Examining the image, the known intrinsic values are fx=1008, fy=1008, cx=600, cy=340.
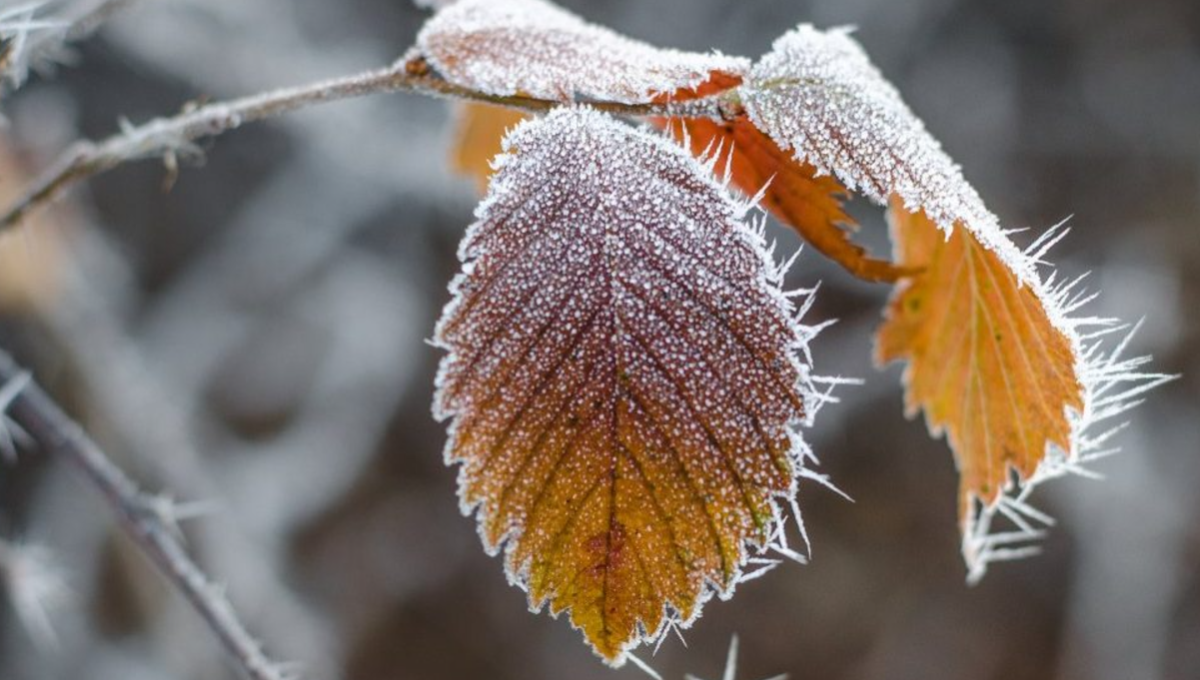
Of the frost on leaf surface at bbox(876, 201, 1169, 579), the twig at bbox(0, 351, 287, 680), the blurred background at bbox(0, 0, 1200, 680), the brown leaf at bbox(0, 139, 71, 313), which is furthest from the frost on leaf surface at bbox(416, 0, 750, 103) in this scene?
the blurred background at bbox(0, 0, 1200, 680)

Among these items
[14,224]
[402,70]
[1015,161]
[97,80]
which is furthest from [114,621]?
[1015,161]

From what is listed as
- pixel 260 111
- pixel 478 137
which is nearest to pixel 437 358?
pixel 478 137

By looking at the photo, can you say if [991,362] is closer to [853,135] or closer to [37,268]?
[853,135]

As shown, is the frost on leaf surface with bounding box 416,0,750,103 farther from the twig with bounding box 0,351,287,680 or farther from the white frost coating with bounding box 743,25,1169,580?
the twig with bounding box 0,351,287,680

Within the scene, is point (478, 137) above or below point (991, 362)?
above

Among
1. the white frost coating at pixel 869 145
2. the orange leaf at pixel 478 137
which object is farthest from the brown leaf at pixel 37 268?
the white frost coating at pixel 869 145

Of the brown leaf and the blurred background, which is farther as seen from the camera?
the blurred background

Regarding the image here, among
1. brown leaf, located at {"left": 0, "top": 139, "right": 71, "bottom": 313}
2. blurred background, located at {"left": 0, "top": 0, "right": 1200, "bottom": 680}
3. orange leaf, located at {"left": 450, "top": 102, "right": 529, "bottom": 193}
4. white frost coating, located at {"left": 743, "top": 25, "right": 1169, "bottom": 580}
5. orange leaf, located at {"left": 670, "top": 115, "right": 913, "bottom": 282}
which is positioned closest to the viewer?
white frost coating, located at {"left": 743, "top": 25, "right": 1169, "bottom": 580}
